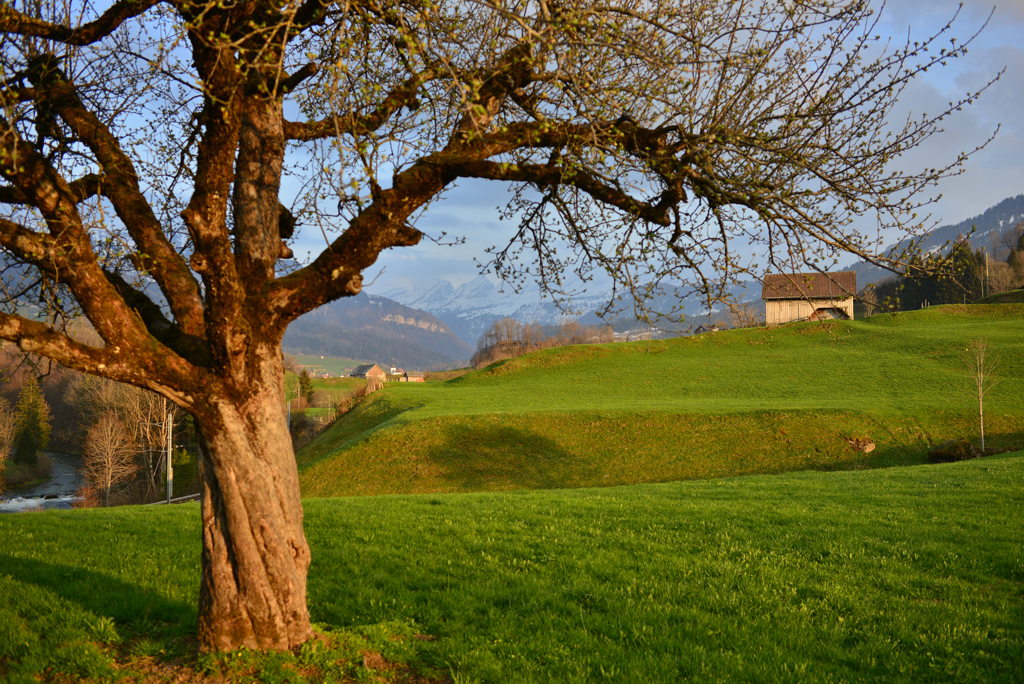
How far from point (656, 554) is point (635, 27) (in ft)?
26.4

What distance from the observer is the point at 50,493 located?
61.7 metres

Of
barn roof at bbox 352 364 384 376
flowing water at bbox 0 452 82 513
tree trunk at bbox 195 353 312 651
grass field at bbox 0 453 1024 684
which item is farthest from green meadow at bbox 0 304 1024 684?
barn roof at bbox 352 364 384 376

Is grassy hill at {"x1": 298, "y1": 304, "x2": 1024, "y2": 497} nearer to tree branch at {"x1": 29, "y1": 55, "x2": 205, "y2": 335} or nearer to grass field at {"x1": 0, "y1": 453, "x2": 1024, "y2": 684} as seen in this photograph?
grass field at {"x1": 0, "y1": 453, "x2": 1024, "y2": 684}

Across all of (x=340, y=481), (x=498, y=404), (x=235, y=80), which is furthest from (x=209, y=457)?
(x=498, y=404)

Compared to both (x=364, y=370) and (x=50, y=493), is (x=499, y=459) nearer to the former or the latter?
(x=50, y=493)

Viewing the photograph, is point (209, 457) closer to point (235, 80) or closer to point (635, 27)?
point (235, 80)

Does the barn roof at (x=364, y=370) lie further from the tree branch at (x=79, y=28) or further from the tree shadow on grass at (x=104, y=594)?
the tree branch at (x=79, y=28)

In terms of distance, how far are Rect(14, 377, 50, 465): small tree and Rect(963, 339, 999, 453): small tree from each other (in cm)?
8789

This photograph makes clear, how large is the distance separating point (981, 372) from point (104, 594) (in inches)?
1445

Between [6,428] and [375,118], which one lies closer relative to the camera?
[375,118]

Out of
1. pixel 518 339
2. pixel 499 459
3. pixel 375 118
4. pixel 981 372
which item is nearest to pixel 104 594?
pixel 375 118

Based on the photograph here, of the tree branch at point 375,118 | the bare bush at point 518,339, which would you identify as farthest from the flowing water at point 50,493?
the bare bush at point 518,339

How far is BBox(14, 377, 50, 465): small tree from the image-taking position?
6612 centimetres

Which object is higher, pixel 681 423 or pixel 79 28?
pixel 79 28
